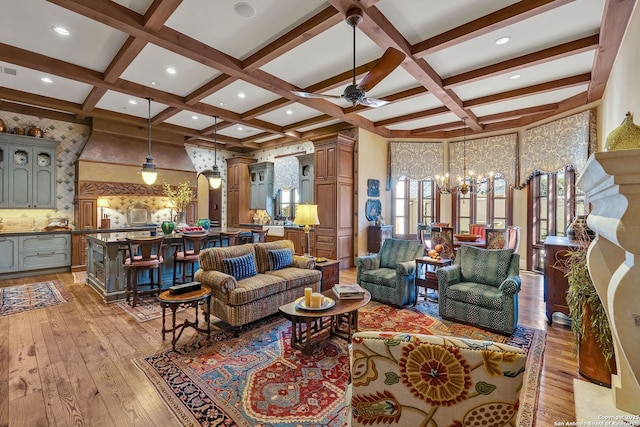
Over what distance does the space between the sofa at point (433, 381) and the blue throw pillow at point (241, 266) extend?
8.47ft

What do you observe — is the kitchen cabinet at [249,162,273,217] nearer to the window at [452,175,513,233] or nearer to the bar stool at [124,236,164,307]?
the bar stool at [124,236,164,307]

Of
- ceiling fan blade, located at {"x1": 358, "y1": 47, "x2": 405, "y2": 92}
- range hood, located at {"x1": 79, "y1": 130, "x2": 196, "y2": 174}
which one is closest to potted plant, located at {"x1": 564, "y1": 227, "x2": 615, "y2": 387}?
ceiling fan blade, located at {"x1": 358, "y1": 47, "x2": 405, "y2": 92}

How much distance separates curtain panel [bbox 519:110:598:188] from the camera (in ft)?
16.2

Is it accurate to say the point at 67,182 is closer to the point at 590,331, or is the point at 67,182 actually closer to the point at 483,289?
the point at 483,289

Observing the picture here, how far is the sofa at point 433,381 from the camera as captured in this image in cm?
114

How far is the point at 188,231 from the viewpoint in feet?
17.2

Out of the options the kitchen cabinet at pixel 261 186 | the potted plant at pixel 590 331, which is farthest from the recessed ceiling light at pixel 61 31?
the potted plant at pixel 590 331

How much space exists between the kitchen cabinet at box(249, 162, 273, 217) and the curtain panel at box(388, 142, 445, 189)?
343 cm

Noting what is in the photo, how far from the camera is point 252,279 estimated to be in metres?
3.62

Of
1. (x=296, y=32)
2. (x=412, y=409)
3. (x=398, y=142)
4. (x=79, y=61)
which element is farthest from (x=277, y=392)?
(x=398, y=142)

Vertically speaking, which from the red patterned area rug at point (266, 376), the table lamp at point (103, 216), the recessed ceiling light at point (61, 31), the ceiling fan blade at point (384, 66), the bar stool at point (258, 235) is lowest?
the red patterned area rug at point (266, 376)

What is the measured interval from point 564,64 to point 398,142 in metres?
3.74

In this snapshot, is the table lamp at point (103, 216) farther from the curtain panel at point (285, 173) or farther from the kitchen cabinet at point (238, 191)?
the curtain panel at point (285, 173)

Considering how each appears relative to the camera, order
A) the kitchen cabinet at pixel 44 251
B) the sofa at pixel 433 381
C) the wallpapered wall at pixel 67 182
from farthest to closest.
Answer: the wallpapered wall at pixel 67 182 → the kitchen cabinet at pixel 44 251 → the sofa at pixel 433 381
